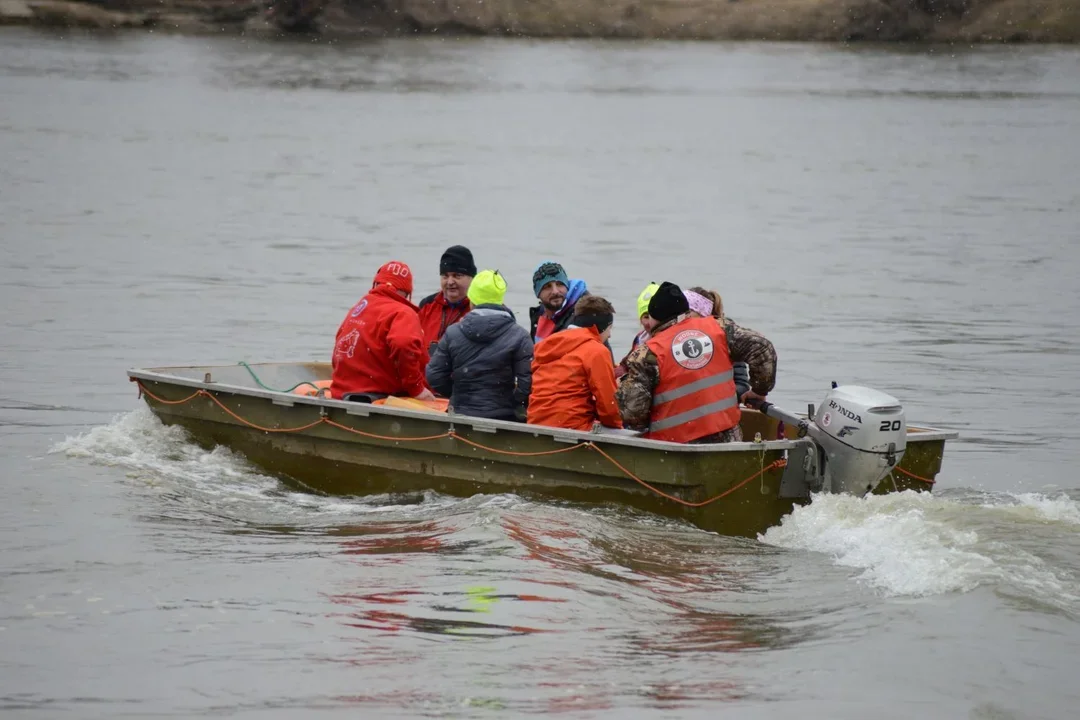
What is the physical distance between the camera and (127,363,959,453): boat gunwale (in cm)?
930

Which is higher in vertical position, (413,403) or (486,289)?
(486,289)

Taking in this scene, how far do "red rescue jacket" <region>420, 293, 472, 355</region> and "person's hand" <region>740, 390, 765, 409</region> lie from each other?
2.20 meters

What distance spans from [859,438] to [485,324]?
246 centimetres

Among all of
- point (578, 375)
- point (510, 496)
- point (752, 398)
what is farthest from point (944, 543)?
point (510, 496)

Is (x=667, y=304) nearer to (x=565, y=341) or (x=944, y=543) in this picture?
(x=565, y=341)

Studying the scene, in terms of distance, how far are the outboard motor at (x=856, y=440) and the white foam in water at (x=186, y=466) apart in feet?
8.08

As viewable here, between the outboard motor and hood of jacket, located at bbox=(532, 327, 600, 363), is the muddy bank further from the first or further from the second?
the outboard motor

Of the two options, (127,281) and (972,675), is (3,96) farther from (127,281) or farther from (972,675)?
(972,675)

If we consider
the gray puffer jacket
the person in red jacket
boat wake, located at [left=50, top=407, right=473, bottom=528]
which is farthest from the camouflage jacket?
the person in red jacket

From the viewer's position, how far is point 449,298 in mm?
11109

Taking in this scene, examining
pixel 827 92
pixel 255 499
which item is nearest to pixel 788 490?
pixel 255 499

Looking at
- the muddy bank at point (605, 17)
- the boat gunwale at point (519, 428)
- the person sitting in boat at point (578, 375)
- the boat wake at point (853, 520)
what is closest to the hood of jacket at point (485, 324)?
the person sitting in boat at point (578, 375)

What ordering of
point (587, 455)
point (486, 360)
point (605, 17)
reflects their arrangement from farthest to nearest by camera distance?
point (605, 17) → point (486, 360) → point (587, 455)

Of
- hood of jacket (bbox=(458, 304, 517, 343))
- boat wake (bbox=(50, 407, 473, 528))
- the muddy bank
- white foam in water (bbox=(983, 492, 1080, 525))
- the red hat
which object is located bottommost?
boat wake (bbox=(50, 407, 473, 528))
